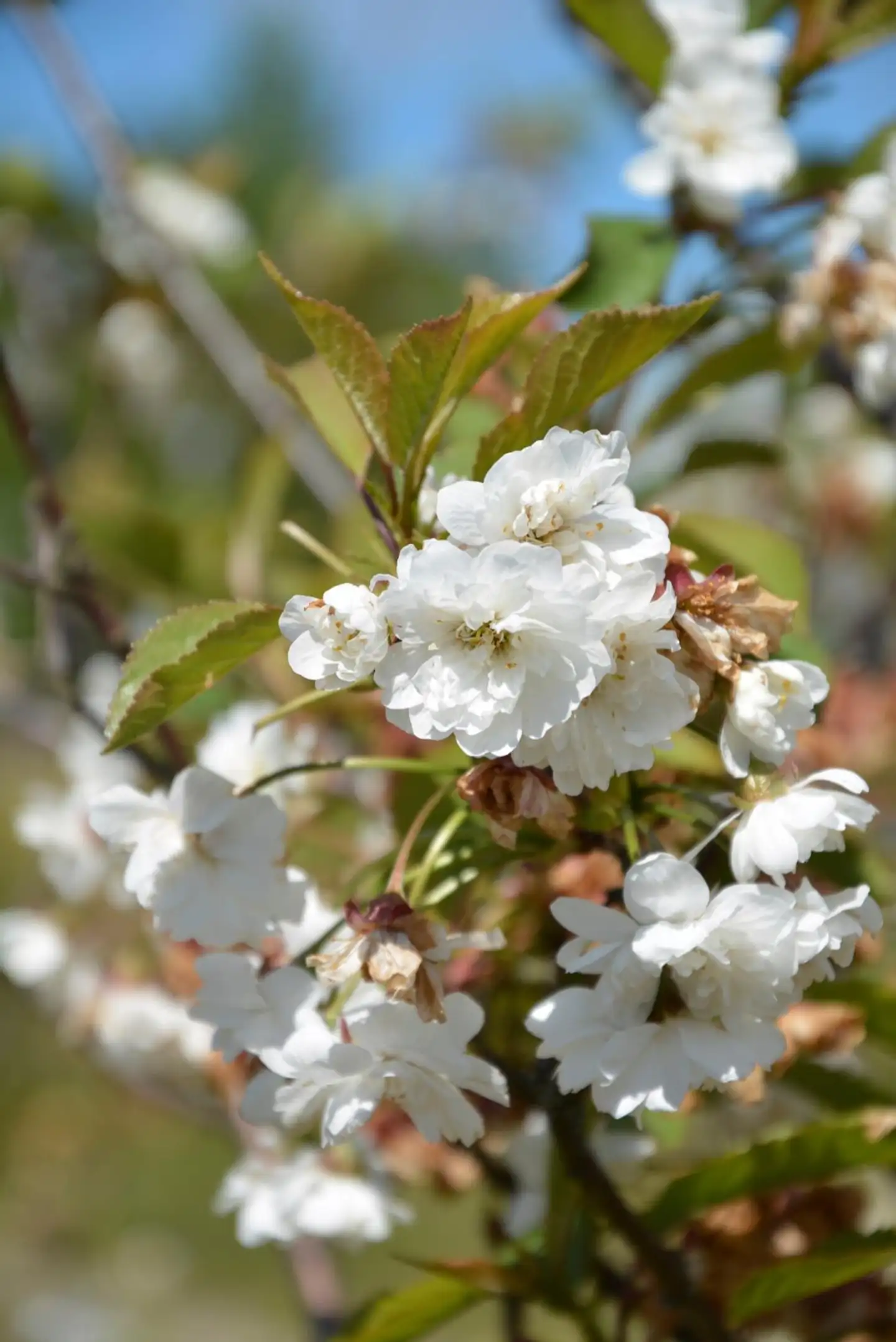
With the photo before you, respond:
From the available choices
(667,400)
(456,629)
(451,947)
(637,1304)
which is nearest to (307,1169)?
(637,1304)

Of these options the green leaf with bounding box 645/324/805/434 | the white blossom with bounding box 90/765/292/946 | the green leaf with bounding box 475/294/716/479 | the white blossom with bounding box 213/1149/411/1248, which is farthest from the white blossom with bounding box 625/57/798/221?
the white blossom with bounding box 213/1149/411/1248

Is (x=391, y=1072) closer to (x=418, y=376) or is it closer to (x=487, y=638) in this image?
(x=487, y=638)

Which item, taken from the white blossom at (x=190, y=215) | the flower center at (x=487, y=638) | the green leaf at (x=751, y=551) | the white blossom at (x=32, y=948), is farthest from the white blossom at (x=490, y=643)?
the white blossom at (x=190, y=215)

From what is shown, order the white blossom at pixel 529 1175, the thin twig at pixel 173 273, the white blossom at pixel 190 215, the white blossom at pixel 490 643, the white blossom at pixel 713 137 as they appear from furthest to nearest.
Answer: the white blossom at pixel 190 215 → the thin twig at pixel 173 273 → the white blossom at pixel 713 137 → the white blossom at pixel 529 1175 → the white blossom at pixel 490 643

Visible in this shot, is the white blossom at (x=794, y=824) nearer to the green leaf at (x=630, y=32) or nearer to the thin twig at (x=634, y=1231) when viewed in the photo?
the thin twig at (x=634, y=1231)

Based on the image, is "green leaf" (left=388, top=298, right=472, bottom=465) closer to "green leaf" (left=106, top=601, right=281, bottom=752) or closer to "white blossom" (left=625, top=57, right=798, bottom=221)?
"green leaf" (left=106, top=601, right=281, bottom=752)
